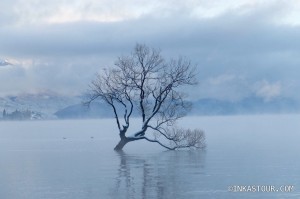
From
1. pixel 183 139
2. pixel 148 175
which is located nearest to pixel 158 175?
pixel 148 175

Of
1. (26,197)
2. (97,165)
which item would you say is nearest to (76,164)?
(97,165)

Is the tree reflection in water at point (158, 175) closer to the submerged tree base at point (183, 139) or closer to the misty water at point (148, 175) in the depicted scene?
the misty water at point (148, 175)

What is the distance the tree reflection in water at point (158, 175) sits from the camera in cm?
3162

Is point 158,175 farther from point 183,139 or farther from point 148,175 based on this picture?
point 183,139

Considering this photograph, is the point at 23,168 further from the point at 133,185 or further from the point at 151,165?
the point at 133,185

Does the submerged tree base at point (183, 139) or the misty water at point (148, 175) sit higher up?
the submerged tree base at point (183, 139)

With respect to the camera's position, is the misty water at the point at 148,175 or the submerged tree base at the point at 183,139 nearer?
the misty water at the point at 148,175

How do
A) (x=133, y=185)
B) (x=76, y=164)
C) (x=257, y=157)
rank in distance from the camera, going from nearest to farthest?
(x=133, y=185) < (x=76, y=164) < (x=257, y=157)

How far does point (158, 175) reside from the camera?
127 ft

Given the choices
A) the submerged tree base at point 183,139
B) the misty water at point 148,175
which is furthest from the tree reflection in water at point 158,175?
the submerged tree base at point 183,139

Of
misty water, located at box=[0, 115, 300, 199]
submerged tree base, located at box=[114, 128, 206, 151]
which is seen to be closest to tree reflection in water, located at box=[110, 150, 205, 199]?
misty water, located at box=[0, 115, 300, 199]

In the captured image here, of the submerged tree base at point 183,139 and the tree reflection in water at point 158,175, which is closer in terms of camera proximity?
the tree reflection in water at point 158,175

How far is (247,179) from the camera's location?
119 ft

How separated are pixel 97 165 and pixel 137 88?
1352 centimetres
